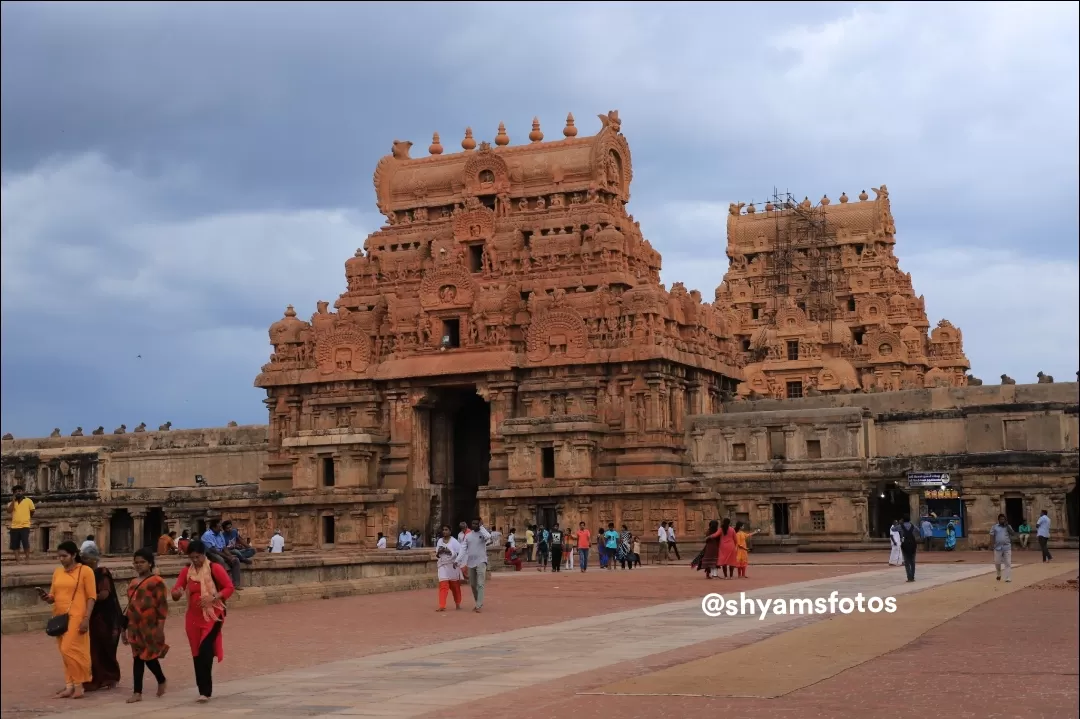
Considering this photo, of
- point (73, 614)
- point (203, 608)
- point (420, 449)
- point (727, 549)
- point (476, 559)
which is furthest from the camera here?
point (420, 449)

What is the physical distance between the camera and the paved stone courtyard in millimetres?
14883

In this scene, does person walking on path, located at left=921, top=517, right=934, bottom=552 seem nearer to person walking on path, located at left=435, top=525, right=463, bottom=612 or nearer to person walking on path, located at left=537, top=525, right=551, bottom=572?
person walking on path, located at left=537, top=525, right=551, bottom=572

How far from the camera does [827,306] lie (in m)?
90.3

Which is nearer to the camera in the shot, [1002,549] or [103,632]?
[103,632]

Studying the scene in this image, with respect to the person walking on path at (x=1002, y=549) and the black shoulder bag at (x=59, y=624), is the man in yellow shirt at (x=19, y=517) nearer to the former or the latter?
the black shoulder bag at (x=59, y=624)

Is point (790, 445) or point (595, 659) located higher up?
point (790, 445)

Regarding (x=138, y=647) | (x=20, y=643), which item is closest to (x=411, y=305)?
(x=20, y=643)

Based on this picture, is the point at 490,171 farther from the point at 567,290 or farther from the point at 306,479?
the point at 306,479

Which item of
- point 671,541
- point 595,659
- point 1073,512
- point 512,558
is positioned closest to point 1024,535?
point 1073,512

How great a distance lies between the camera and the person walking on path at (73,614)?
16.2 m

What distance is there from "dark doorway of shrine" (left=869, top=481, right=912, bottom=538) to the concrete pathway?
3017 cm

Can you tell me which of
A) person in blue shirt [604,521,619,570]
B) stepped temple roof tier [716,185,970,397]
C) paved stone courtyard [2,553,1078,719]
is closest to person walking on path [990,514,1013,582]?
paved stone courtyard [2,553,1078,719]

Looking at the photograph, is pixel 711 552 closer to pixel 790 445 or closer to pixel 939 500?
pixel 939 500

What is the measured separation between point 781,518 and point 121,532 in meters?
29.9
